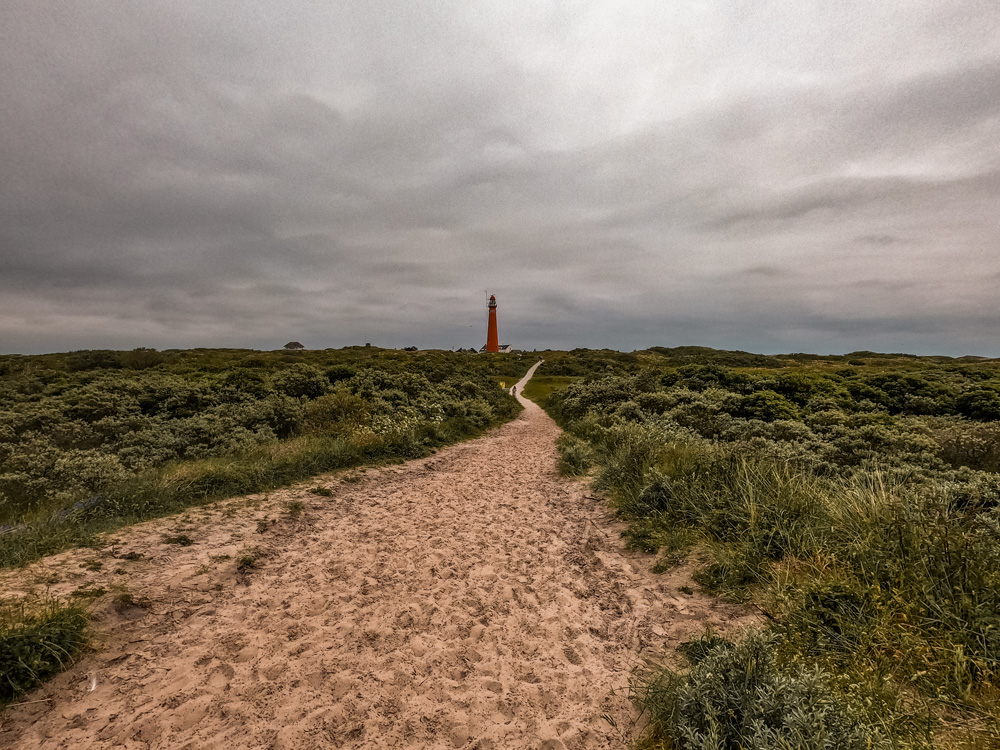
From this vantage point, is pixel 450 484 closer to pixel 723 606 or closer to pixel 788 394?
pixel 723 606

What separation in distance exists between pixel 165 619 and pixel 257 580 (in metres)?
1.10

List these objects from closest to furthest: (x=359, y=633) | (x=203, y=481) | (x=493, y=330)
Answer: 1. (x=359, y=633)
2. (x=203, y=481)
3. (x=493, y=330)

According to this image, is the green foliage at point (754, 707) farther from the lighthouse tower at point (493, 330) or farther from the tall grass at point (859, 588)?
the lighthouse tower at point (493, 330)

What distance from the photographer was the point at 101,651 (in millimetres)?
4250

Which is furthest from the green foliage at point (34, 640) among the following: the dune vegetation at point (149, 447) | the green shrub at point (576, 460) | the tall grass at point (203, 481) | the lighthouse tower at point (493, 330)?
the lighthouse tower at point (493, 330)

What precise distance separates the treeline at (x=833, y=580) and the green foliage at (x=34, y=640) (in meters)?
5.38

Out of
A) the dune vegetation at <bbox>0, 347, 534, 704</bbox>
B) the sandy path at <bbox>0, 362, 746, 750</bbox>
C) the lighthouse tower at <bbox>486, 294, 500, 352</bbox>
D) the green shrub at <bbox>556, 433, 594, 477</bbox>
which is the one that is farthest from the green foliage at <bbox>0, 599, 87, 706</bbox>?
the lighthouse tower at <bbox>486, 294, 500, 352</bbox>

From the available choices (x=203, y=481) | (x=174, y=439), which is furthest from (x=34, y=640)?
(x=174, y=439)

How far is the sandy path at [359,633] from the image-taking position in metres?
3.52

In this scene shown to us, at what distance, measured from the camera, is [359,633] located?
4766mm

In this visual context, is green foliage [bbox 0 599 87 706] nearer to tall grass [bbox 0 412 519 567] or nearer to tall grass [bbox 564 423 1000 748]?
tall grass [bbox 0 412 519 567]

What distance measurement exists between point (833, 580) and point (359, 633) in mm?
4970

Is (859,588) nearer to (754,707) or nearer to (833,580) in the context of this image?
(833,580)

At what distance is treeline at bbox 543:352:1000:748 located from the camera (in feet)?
9.39
